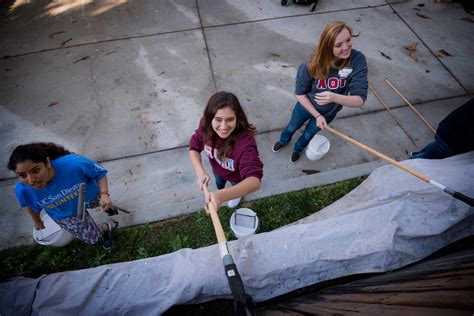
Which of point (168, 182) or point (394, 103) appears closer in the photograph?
point (168, 182)

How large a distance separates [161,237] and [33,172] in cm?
156

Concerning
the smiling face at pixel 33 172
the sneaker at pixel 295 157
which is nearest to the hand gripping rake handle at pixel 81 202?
the smiling face at pixel 33 172

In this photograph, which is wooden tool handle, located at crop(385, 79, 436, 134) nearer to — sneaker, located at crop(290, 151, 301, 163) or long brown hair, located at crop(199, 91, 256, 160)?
sneaker, located at crop(290, 151, 301, 163)

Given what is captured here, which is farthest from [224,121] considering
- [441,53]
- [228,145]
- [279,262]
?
[441,53]

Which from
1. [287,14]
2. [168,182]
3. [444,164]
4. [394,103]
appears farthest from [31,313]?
[287,14]

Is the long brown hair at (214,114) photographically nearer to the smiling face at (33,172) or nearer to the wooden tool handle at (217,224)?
the wooden tool handle at (217,224)

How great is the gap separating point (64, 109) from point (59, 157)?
221 centimetres

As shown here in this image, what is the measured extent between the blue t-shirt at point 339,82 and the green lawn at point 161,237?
3.69 feet

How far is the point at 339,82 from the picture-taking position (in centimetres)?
267

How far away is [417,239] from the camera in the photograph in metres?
2.46

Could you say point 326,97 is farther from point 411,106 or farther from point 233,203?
point 411,106

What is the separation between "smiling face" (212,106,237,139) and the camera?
2.04 meters

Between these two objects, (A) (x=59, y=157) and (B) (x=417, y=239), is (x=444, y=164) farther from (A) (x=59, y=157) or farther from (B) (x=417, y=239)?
(A) (x=59, y=157)

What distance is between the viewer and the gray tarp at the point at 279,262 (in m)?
2.36
